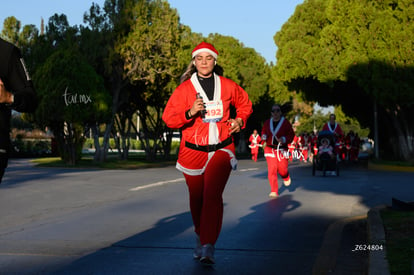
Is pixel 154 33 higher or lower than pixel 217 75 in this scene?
higher

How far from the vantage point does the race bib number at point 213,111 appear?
612 cm

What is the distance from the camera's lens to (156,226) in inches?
353

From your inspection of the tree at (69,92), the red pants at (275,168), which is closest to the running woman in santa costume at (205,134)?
the red pants at (275,168)

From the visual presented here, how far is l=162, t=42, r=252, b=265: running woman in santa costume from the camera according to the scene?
6023mm

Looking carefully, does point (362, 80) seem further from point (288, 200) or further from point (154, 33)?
point (288, 200)

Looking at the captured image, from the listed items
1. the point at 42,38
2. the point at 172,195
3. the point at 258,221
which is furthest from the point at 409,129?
the point at 258,221

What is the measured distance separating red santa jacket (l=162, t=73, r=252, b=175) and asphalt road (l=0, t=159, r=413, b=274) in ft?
3.18

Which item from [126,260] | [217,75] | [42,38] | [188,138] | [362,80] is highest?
[42,38]

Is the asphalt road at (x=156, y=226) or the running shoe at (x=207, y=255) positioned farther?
the asphalt road at (x=156, y=226)

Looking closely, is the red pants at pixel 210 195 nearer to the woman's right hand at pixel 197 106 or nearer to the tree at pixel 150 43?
the woman's right hand at pixel 197 106

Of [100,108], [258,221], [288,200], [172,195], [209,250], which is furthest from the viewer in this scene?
[100,108]

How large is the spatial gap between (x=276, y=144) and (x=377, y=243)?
6971 mm

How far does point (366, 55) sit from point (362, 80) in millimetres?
1152

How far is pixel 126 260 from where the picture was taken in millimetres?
6359
